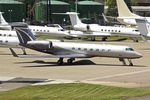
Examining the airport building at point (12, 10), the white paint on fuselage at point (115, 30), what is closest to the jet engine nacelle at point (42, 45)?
the white paint on fuselage at point (115, 30)

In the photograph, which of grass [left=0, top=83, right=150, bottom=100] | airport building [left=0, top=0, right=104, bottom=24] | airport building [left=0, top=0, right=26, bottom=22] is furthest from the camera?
airport building [left=0, top=0, right=104, bottom=24]

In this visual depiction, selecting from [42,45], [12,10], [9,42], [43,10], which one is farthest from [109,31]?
[43,10]

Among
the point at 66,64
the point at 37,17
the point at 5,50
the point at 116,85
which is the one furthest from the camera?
the point at 37,17

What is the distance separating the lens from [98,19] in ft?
512

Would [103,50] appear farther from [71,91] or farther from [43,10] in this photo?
[43,10]

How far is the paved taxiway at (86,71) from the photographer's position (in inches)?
1594

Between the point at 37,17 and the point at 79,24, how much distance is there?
5580 centimetres

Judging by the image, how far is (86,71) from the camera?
46312mm

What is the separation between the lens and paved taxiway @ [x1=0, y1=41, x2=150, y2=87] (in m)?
40.5

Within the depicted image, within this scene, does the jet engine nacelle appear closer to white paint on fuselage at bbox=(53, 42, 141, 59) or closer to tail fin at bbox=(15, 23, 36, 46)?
white paint on fuselage at bbox=(53, 42, 141, 59)

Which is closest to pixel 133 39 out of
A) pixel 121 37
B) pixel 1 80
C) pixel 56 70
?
pixel 121 37

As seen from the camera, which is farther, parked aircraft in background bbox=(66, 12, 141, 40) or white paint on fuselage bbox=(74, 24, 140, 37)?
parked aircraft in background bbox=(66, 12, 141, 40)

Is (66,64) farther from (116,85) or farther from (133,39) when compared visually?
(133,39)

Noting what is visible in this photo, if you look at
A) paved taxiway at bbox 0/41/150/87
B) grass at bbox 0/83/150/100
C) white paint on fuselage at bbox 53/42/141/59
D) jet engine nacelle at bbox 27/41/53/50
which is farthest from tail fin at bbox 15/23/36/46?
grass at bbox 0/83/150/100
